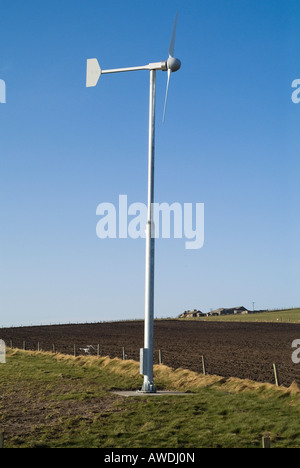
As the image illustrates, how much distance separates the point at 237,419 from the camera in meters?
21.2

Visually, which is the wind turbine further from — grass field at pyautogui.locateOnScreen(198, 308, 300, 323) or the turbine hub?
grass field at pyautogui.locateOnScreen(198, 308, 300, 323)

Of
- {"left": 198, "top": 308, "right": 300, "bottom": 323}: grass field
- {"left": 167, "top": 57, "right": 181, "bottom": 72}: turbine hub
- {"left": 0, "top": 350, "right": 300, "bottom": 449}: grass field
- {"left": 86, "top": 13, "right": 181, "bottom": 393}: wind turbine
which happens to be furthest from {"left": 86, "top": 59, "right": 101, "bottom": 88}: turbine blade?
{"left": 198, "top": 308, "right": 300, "bottom": 323}: grass field

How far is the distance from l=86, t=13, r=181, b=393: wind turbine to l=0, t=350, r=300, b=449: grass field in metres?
1.75

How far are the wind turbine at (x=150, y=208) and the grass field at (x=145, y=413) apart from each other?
5.75 feet

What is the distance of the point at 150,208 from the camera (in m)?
27.6

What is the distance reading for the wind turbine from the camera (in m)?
26.7

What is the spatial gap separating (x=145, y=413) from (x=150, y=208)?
398 inches

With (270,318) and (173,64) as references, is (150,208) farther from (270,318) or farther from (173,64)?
(270,318)

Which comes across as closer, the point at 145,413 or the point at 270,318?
the point at 145,413

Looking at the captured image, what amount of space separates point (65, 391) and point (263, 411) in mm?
11607

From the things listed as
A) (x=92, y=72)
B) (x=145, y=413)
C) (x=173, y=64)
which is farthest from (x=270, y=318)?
(x=145, y=413)

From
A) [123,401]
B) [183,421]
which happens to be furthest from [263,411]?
[123,401]
